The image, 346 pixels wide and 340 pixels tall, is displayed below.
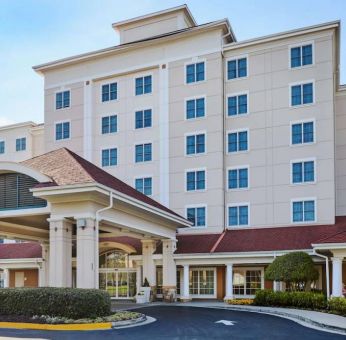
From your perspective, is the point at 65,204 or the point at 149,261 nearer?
the point at 65,204

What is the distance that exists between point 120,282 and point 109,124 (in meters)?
11.7

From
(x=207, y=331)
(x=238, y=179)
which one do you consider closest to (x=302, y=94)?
Answer: (x=238, y=179)

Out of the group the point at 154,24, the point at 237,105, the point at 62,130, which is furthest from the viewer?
the point at 62,130

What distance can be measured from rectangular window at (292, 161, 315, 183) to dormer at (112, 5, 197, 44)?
13.7 meters

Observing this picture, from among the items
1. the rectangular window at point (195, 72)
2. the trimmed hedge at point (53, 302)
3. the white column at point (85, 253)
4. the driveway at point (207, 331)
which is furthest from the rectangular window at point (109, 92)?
the trimmed hedge at point (53, 302)

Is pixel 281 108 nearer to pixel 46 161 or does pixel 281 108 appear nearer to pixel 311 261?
pixel 311 261

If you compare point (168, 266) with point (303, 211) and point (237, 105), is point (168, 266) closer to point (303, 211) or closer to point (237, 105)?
point (303, 211)

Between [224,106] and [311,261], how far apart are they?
13309mm

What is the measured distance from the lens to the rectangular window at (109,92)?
131 ft

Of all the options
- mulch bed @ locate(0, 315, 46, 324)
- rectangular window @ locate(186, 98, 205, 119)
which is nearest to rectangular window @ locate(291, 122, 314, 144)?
rectangular window @ locate(186, 98, 205, 119)

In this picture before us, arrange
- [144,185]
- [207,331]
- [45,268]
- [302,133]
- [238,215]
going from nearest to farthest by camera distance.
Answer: [207,331] → [45,268] → [302,133] → [238,215] → [144,185]

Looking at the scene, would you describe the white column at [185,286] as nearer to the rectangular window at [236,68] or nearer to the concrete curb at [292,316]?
the concrete curb at [292,316]

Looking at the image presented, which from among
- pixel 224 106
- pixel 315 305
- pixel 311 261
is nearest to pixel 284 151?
pixel 224 106

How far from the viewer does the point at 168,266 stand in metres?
32.9
